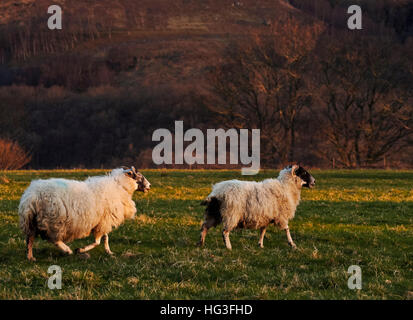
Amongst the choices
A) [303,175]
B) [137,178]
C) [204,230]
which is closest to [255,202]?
[204,230]

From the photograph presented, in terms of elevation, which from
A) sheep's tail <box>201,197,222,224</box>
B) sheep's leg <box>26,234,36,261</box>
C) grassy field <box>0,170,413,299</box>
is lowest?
grassy field <box>0,170,413,299</box>

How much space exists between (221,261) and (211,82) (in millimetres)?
37872

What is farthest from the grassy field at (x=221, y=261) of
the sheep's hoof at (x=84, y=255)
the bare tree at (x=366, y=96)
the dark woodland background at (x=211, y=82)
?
the dark woodland background at (x=211, y=82)

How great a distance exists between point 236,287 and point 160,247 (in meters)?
3.54

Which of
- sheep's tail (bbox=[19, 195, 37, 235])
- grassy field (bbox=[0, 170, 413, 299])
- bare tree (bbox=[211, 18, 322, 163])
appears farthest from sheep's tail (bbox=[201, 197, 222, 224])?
bare tree (bbox=[211, 18, 322, 163])

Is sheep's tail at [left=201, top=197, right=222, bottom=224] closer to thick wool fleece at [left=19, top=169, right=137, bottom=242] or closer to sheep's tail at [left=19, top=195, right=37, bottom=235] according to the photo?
thick wool fleece at [left=19, top=169, right=137, bottom=242]

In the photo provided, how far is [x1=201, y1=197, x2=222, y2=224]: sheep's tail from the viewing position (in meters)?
10.6

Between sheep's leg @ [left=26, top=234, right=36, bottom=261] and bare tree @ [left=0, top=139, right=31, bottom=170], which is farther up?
bare tree @ [left=0, top=139, right=31, bottom=170]

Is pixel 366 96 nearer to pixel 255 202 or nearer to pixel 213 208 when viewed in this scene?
pixel 255 202

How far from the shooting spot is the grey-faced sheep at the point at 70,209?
9195 millimetres

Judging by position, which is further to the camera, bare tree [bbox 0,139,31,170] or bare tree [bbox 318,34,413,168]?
bare tree [bbox 318,34,413,168]

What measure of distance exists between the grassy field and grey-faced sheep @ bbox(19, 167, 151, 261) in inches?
19.9

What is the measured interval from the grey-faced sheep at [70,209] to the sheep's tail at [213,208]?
1.85 m

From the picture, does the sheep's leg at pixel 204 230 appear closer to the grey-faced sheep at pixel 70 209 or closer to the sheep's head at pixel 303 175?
the grey-faced sheep at pixel 70 209
